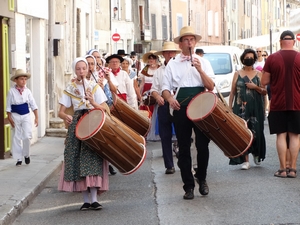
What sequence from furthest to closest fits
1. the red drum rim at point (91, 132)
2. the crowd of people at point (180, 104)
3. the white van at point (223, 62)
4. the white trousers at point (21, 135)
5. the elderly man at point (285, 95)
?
the white van at point (223, 62) < the white trousers at point (21, 135) < the elderly man at point (285, 95) < the crowd of people at point (180, 104) < the red drum rim at point (91, 132)

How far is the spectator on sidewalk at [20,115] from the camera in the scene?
13289 mm

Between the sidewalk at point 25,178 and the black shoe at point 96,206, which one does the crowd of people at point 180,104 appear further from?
the sidewalk at point 25,178

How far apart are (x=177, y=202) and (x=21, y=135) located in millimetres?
4721

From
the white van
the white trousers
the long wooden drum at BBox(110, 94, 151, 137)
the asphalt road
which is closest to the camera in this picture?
the asphalt road

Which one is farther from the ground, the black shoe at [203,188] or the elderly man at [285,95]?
the elderly man at [285,95]

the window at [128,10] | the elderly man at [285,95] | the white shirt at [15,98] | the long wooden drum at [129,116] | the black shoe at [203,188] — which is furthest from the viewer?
the window at [128,10]

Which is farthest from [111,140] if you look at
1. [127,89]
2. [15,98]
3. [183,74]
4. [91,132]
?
[127,89]

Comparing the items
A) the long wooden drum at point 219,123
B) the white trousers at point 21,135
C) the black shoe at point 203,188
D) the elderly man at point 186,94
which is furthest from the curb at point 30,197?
the long wooden drum at point 219,123

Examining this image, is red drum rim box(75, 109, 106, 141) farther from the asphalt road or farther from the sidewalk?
the sidewalk

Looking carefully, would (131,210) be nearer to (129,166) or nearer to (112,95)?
(129,166)

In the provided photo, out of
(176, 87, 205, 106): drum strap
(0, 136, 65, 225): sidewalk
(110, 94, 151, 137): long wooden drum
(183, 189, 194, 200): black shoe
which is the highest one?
(176, 87, 205, 106): drum strap

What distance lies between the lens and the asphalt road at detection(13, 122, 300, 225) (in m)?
8.42

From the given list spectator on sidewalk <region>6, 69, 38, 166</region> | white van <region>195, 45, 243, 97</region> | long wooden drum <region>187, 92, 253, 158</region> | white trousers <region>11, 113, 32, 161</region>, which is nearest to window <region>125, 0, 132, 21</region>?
white van <region>195, 45, 243, 97</region>

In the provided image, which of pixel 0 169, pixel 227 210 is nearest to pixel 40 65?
pixel 0 169
